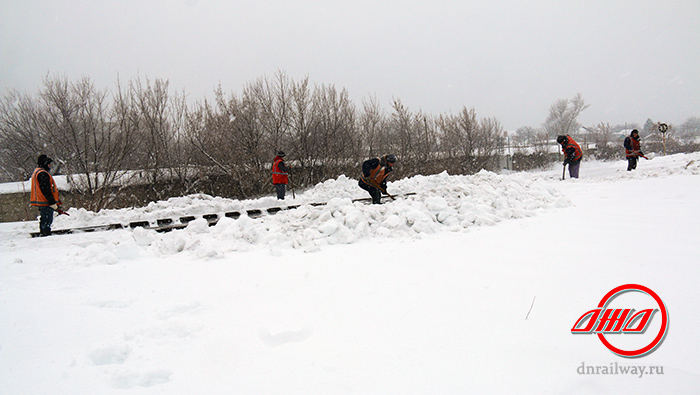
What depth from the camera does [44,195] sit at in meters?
7.97

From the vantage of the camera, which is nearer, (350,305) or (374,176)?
(350,305)

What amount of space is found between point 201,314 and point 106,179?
44.6ft

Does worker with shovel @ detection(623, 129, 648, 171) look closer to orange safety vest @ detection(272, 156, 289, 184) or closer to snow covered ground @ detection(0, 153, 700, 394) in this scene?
snow covered ground @ detection(0, 153, 700, 394)

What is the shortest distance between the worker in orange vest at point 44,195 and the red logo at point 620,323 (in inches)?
397

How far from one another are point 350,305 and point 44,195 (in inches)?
338

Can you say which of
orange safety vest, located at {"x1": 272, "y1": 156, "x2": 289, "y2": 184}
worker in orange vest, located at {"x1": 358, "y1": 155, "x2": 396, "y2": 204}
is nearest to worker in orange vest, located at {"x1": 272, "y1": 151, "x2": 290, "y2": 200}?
orange safety vest, located at {"x1": 272, "y1": 156, "x2": 289, "y2": 184}

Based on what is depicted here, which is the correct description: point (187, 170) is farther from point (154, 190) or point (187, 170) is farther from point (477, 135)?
point (477, 135)

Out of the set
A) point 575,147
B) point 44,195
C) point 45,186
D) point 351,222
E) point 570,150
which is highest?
point 575,147

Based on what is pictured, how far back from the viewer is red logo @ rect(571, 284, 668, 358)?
2.33m

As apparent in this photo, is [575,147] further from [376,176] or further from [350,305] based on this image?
[350,305]

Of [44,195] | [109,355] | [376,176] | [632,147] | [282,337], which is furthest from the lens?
[632,147]

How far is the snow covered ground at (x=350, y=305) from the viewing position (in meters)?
2.19

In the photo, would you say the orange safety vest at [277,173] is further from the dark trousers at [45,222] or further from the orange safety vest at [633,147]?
the orange safety vest at [633,147]

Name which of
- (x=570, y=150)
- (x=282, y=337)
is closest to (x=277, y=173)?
(x=282, y=337)
